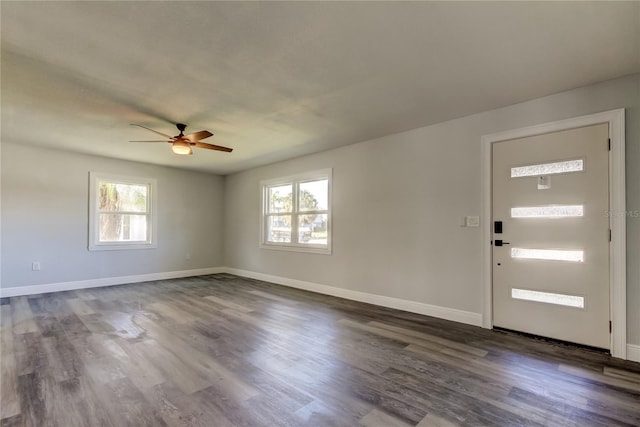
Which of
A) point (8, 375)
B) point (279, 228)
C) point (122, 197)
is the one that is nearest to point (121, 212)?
point (122, 197)

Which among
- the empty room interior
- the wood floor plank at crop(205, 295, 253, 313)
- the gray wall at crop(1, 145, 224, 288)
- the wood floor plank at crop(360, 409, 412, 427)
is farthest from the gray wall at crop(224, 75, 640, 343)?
the gray wall at crop(1, 145, 224, 288)

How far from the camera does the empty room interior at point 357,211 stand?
6.40 ft

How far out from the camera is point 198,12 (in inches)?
74.4

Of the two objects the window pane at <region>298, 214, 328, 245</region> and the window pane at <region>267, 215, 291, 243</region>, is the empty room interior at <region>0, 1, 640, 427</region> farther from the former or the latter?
the window pane at <region>267, 215, 291, 243</region>

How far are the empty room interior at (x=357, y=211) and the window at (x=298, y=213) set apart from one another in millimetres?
108

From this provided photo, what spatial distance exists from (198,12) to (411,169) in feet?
10.3

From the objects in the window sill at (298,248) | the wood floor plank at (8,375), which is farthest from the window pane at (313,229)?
the wood floor plank at (8,375)

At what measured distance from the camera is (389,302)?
4.30 metres

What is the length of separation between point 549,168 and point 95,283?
291 inches

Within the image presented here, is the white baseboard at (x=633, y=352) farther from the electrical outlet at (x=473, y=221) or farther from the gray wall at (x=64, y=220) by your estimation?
the gray wall at (x=64, y=220)

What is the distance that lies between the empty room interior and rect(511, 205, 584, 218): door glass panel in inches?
0.8

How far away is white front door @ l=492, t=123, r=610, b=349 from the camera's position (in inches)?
111

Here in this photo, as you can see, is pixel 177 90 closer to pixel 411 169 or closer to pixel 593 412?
pixel 411 169

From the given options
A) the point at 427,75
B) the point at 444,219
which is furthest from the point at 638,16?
the point at 444,219
